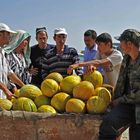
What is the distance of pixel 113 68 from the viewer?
494 centimetres

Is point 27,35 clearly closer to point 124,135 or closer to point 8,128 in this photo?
point 8,128

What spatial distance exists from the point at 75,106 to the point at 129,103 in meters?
0.64

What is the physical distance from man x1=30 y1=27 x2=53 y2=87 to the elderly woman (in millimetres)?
162

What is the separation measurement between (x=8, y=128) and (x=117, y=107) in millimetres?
1283

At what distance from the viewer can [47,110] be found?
4270 mm

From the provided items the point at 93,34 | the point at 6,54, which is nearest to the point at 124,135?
the point at 6,54

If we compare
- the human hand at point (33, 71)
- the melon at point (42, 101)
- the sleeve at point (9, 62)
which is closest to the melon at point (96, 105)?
the melon at point (42, 101)

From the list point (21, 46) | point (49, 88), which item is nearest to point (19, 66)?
point (21, 46)

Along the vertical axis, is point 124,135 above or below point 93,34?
below

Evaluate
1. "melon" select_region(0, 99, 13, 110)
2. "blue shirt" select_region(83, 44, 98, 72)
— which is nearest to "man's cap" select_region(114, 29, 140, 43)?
"melon" select_region(0, 99, 13, 110)

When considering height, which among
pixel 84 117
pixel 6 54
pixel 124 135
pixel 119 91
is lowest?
pixel 124 135

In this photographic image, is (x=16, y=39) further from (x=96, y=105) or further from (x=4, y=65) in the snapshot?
(x=96, y=105)

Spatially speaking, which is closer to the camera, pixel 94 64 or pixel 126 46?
pixel 126 46

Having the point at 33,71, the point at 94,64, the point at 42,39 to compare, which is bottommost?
the point at 33,71
